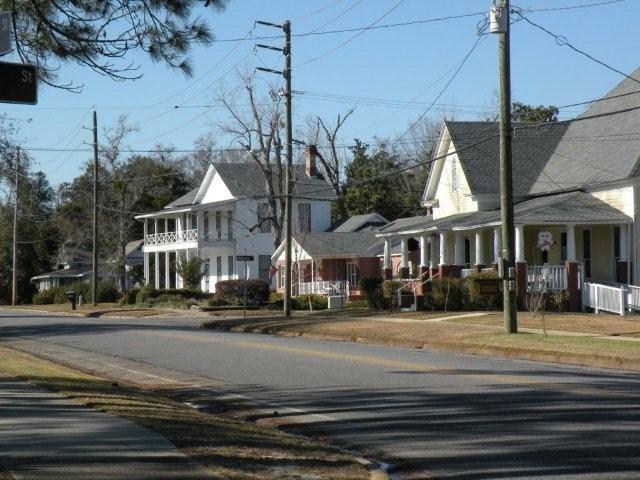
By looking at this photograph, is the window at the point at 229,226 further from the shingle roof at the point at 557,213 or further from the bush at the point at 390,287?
the shingle roof at the point at 557,213

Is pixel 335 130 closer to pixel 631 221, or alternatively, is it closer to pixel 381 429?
pixel 631 221

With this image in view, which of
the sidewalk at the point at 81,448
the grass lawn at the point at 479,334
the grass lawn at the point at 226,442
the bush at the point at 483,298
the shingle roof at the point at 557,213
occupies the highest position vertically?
the shingle roof at the point at 557,213

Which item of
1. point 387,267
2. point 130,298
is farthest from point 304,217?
point 387,267

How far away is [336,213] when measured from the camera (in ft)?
258

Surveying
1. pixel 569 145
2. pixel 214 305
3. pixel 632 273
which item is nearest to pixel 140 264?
pixel 214 305

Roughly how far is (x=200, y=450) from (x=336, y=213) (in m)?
69.6

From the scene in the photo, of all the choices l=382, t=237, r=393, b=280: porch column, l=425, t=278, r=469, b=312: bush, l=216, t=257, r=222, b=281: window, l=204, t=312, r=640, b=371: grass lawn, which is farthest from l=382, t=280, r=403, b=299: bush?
l=216, t=257, r=222, b=281: window

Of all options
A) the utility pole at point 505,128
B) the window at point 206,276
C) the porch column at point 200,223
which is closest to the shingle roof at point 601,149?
the utility pole at point 505,128

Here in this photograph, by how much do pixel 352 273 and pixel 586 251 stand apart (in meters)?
26.5

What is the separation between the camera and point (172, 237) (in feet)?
231

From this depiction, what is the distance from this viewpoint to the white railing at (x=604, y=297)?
104 feet

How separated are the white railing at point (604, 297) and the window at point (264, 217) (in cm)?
3411

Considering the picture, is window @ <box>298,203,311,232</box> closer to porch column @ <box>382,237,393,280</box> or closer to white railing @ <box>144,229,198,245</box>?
white railing @ <box>144,229,198,245</box>

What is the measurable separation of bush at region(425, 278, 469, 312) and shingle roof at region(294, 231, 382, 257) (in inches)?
956
